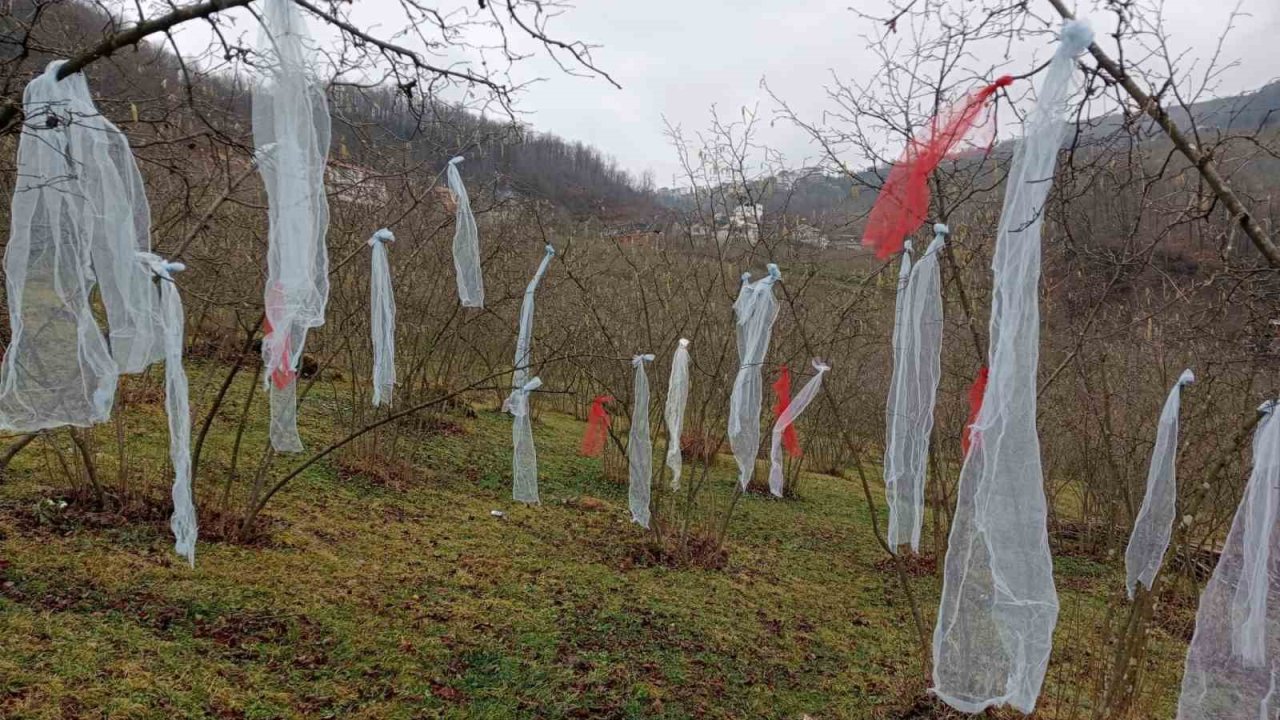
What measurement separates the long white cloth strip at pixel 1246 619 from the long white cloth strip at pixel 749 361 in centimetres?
231

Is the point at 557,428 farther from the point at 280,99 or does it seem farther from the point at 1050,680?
the point at 280,99

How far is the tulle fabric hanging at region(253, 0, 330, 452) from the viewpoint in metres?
2.26

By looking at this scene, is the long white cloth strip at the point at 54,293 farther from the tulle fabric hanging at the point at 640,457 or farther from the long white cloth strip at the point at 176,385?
the tulle fabric hanging at the point at 640,457

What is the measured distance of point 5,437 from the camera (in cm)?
444

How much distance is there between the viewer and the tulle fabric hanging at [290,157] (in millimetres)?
2256

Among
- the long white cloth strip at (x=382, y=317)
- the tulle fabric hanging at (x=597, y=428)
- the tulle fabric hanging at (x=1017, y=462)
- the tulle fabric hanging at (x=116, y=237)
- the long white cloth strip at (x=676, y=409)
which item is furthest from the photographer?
the tulle fabric hanging at (x=597, y=428)

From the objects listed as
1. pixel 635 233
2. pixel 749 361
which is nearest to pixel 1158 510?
pixel 749 361

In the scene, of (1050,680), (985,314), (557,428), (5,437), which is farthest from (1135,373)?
(5,437)

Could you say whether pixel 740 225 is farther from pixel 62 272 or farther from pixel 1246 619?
pixel 62 272

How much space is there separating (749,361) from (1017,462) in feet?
7.87

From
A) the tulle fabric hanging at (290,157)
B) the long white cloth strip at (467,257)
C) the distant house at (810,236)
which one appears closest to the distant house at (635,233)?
the distant house at (810,236)

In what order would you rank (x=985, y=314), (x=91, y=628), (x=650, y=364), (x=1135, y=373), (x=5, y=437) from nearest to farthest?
(x=91, y=628) < (x=985, y=314) < (x=5, y=437) < (x=1135, y=373) < (x=650, y=364)

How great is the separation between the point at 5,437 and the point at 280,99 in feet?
12.1

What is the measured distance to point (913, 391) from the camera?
294 cm
